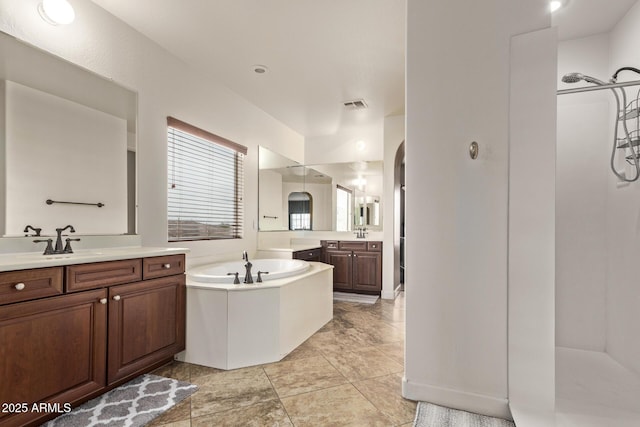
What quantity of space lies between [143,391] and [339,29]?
9.42 feet

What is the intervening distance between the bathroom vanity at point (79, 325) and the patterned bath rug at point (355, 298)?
2.60m

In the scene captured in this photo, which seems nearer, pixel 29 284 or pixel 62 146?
pixel 29 284

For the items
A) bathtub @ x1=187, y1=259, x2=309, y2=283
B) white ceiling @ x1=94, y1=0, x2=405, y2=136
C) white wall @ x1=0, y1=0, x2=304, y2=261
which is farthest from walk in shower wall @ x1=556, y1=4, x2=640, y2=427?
white wall @ x1=0, y1=0, x2=304, y2=261

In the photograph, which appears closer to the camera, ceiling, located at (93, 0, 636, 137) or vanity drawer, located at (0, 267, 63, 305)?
vanity drawer, located at (0, 267, 63, 305)

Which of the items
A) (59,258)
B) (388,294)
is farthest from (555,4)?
(388,294)

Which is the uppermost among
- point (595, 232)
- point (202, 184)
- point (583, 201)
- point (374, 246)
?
point (202, 184)

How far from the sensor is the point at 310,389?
201cm

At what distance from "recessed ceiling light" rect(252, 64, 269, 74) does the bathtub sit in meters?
1.97

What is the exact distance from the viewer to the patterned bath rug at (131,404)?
5.37 feet

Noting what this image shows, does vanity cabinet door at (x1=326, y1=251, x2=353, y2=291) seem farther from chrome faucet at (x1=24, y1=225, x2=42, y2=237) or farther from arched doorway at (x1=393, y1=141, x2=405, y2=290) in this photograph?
chrome faucet at (x1=24, y1=225, x2=42, y2=237)

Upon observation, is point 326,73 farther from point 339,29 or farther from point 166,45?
point 166,45

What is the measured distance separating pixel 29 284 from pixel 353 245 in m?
3.72

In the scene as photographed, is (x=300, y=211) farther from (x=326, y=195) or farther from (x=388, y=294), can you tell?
(x=388, y=294)

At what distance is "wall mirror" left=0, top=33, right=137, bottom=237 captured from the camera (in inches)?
73.7
